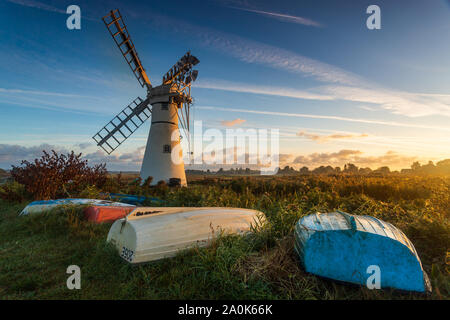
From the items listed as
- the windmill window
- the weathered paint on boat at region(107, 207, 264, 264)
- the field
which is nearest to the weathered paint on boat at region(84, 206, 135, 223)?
the field

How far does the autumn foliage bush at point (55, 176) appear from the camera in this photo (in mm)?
8539

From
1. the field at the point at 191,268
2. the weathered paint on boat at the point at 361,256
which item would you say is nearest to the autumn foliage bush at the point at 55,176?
the field at the point at 191,268

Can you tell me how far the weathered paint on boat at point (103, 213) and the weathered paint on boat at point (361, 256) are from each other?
5418mm

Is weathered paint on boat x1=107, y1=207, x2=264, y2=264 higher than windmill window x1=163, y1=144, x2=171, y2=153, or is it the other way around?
windmill window x1=163, y1=144, x2=171, y2=153

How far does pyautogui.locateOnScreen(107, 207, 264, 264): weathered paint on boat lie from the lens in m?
3.77

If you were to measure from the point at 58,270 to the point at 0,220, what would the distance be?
17.0ft

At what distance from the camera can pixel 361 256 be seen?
9.46 ft

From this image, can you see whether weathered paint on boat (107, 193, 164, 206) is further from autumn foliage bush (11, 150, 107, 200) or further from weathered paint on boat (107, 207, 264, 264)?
weathered paint on boat (107, 207, 264, 264)

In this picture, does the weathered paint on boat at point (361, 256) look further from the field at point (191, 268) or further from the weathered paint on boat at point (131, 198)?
the weathered paint on boat at point (131, 198)

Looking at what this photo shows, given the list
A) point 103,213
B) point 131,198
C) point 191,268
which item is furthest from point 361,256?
point 131,198

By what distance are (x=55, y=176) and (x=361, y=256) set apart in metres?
10.4

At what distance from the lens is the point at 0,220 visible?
7.14m

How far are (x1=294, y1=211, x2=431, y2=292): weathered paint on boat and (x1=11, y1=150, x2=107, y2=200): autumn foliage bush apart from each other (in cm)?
928
